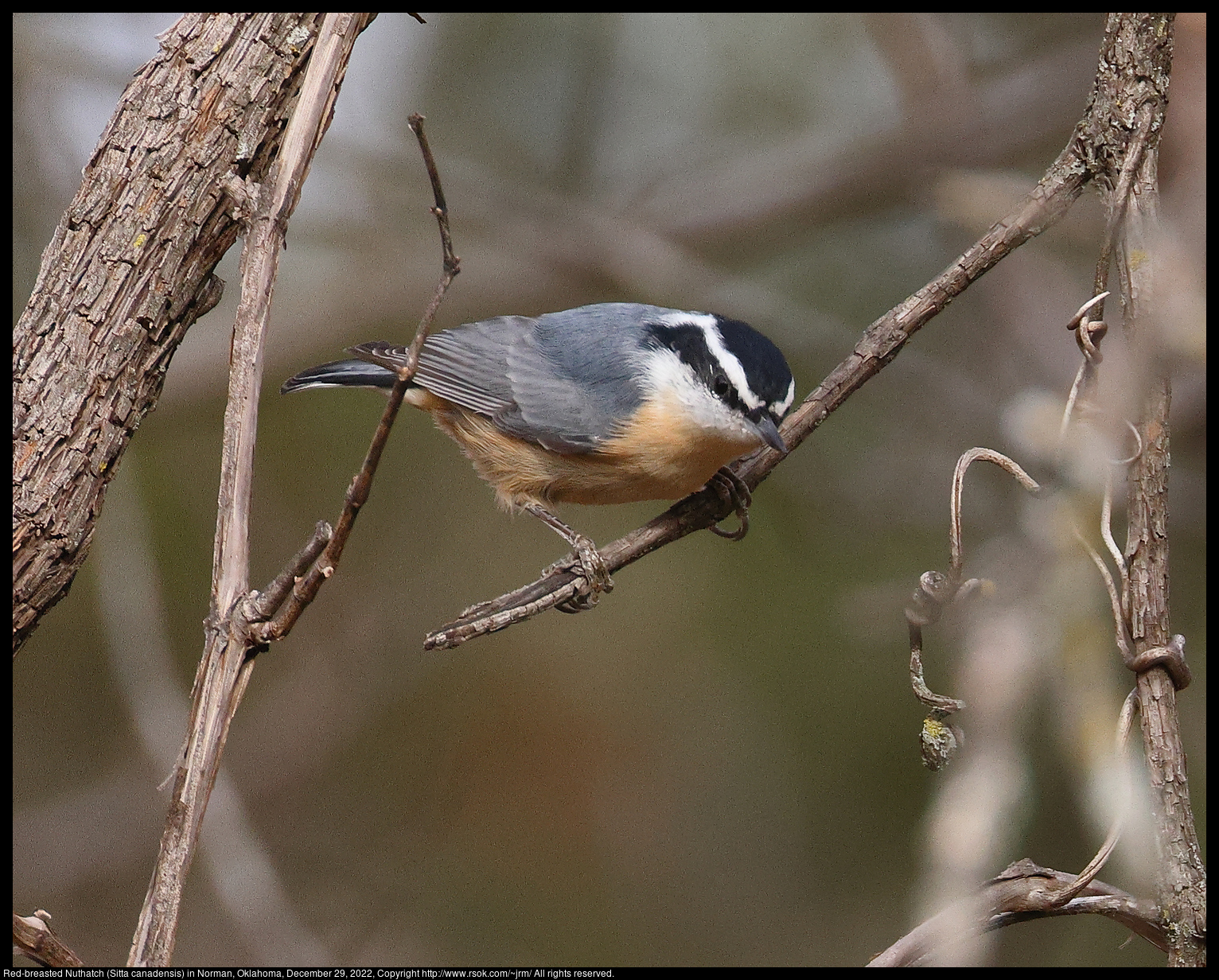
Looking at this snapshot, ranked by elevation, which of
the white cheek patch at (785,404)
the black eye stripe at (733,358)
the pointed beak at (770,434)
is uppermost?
the black eye stripe at (733,358)

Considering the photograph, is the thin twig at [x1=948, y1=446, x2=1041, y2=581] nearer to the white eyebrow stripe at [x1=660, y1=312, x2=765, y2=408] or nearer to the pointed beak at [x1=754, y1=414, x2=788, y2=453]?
the pointed beak at [x1=754, y1=414, x2=788, y2=453]

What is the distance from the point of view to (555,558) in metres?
3.68

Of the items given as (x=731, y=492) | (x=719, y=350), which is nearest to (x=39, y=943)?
(x=731, y=492)

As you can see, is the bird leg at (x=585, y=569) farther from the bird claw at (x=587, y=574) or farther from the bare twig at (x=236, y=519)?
the bare twig at (x=236, y=519)

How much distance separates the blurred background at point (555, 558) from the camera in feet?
10.7

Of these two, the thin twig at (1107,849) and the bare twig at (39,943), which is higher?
the thin twig at (1107,849)

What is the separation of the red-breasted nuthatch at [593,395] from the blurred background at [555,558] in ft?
2.62

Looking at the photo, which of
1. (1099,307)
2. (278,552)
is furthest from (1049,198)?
(278,552)

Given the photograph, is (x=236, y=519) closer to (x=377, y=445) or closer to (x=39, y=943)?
(x=377, y=445)

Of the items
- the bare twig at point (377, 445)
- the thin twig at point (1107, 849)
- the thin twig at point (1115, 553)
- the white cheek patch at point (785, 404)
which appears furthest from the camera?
the white cheek patch at point (785, 404)

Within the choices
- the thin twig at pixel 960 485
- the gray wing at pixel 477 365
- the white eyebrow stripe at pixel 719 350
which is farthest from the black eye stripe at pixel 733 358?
the thin twig at pixel 960 485

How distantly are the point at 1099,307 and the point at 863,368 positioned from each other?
478mm

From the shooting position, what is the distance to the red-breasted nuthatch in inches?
88.7

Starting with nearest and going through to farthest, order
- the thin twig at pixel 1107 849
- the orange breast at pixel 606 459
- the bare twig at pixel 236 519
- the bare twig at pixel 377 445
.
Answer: the thin twig at pixel 1107 849
the bare twig at pixel 377 445
the bare twig at pixel 236 519
the orange breast at pixel 606 459
